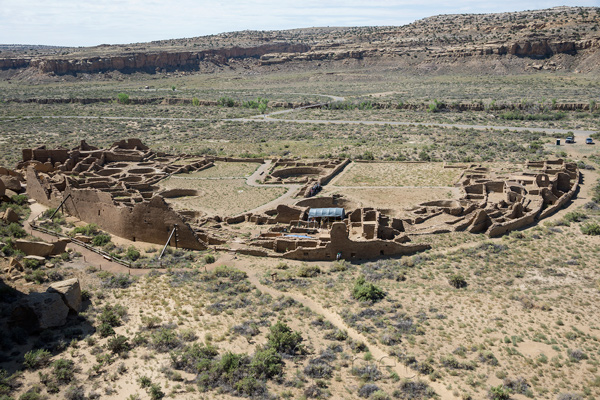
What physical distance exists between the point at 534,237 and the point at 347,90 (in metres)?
92.9

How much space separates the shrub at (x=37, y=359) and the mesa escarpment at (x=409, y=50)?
407 ft

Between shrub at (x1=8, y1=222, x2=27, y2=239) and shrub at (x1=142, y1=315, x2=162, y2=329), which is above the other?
shrub at (x1=8, y1=222, x2=27, y2=239)

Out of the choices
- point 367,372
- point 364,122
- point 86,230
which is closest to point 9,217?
point 86,230

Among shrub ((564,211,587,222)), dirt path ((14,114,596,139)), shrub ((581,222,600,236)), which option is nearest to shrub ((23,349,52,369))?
shrub ((581,222,600,236))

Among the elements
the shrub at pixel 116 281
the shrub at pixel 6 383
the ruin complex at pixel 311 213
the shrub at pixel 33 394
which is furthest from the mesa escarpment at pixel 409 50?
the shrub at pixel 6 383

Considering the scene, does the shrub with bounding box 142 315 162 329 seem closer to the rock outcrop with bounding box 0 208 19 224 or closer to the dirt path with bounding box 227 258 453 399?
the dirt path with bounding box 227 258 453 399

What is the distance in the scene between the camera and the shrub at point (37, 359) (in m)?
19.6

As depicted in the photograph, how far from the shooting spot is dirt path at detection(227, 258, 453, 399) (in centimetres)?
1938

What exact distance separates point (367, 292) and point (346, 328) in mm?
2798

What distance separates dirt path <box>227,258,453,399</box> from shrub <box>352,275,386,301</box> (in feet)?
5.37

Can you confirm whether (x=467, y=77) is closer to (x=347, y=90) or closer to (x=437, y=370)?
(x=347, y=90)

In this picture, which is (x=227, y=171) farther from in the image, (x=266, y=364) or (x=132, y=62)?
(x=132, y=62)

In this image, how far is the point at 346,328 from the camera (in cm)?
2319

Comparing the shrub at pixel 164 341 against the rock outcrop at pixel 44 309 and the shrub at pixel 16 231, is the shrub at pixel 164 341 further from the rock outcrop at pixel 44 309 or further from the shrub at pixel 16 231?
the shrub at pixel 16 231
